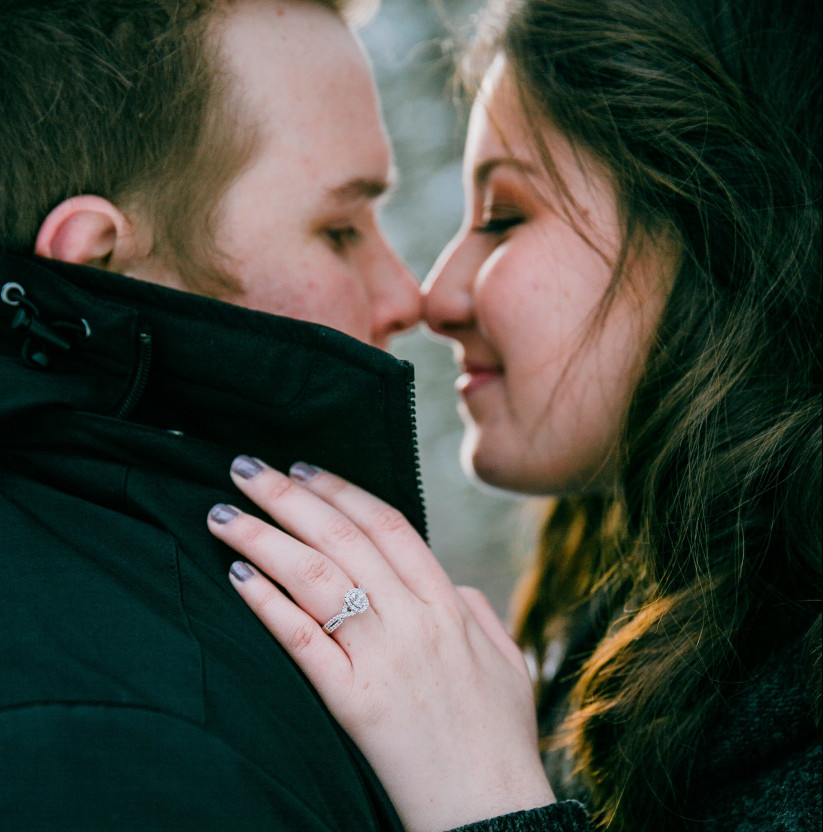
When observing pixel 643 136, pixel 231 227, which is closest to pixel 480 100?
pixel 643 136

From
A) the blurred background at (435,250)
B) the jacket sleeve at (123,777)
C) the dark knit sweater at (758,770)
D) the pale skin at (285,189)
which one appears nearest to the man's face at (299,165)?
the pale skin at (285,189)

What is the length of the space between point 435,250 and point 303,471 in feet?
15.5

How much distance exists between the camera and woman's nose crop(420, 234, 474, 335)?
2.22 metres

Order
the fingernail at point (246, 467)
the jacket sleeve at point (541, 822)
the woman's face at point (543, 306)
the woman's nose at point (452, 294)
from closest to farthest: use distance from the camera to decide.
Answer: the jacket sleeve at point (541, 822) → the fingernail at point (246, 467) → the woman's face at point (543, 306) → the woman's nose at point (452, 294)

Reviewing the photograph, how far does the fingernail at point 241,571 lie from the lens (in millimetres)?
1384

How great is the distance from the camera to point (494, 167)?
6.70 feet

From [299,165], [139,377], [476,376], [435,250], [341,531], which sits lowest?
[435,250]

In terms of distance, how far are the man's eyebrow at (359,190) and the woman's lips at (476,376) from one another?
54 centimetres

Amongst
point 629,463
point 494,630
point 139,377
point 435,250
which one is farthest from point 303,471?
point 435,250

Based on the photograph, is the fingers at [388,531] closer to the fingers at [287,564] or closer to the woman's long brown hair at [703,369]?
the fingers at [287,564]

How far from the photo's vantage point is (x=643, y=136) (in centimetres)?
181

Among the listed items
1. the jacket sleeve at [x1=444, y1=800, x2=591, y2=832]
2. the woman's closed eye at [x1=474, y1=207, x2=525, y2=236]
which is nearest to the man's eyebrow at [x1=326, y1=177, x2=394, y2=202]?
the woman's closed eye at [x1=474, y1=207, x2=525, y2=236]

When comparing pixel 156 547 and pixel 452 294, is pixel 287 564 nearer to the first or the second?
pixel 156 547

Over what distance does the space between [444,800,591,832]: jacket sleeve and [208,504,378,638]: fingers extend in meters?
0.42
